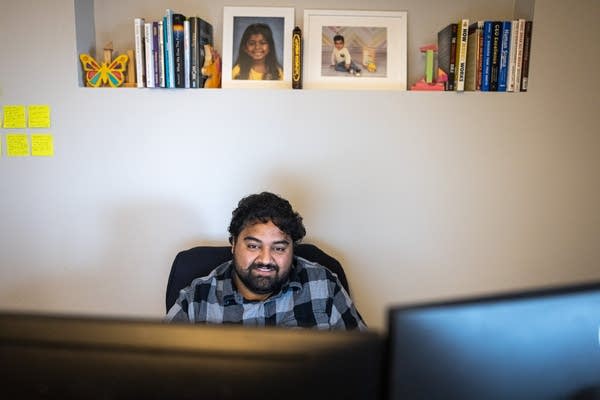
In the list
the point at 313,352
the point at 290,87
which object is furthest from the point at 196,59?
the point at 313,352

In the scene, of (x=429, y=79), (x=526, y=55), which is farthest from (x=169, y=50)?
(x=526, y=55)

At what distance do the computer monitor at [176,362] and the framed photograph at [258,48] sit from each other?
1497 millimetres

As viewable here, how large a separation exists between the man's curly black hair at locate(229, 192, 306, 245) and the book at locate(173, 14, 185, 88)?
0.64 metres

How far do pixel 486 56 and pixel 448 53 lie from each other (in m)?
0.15

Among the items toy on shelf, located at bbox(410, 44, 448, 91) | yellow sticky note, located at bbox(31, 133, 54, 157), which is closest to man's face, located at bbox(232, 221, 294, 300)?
toy on shelf, located at bbox(410, 44, 448, 91)

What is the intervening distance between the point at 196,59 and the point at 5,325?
146 cm

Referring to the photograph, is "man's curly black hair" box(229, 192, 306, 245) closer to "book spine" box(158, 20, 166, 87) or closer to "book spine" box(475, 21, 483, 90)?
"book spine" box(158, 20, 166, 87)

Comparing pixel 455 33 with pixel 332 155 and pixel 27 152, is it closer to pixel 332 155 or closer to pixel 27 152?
pixel 332 155

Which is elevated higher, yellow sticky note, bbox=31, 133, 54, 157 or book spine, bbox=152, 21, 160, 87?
book spine, bbox=152, 21, 160, 87

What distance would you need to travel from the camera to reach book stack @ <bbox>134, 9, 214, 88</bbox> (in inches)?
67.8

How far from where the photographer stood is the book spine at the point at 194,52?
5.65ft

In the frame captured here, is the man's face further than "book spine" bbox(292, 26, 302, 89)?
No

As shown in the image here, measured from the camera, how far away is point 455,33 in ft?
5.70

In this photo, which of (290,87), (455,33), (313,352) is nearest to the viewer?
(313,352)
